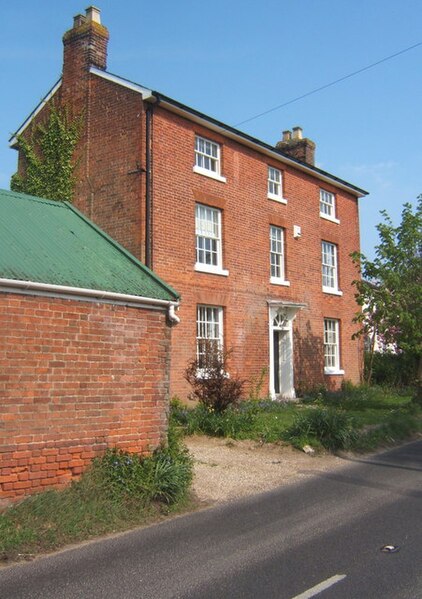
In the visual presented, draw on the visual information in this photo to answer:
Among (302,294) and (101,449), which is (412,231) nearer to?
(302,294)

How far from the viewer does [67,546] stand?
240 inches

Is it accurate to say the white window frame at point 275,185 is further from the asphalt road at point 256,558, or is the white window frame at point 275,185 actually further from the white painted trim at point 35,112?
the asphalt road at point 256,558

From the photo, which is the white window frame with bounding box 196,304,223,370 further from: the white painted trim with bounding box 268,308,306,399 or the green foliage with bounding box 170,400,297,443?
the green foliage with bounding box 170,400,297,443

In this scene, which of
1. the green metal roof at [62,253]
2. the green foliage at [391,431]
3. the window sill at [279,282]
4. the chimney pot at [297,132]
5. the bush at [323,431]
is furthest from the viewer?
the chimney pot at [297,132]

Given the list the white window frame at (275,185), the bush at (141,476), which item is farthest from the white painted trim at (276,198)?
the bush at (141,476)

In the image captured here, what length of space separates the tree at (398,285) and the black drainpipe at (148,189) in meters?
6.24

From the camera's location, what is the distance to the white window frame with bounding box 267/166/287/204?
67.1 ft

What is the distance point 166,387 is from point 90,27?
1358 centimetres

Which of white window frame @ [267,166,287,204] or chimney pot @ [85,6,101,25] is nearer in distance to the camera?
chimney pot @ [85,6,101,25]

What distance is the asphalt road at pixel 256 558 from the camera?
4934mm

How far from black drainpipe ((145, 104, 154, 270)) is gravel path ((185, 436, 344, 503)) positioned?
5422 mm

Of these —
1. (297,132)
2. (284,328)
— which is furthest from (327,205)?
(284,328)

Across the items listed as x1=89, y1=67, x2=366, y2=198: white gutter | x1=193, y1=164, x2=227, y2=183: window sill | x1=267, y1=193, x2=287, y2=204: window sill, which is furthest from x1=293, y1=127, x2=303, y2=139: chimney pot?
x1=193, y1=164, x2=227, y2=183: window sill

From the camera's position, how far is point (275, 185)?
68.7 ft
